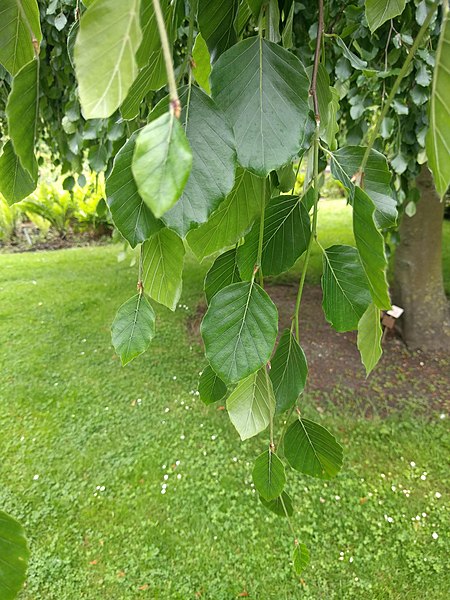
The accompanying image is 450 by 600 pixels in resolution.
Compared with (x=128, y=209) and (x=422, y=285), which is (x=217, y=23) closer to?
(x=128, y=209)

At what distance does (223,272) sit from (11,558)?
27 centimetres

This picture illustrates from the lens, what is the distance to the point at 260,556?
1373 millimetres

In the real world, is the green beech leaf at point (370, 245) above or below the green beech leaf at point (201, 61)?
below

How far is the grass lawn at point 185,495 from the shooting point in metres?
1.32

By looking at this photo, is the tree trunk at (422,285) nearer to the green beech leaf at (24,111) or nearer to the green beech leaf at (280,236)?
the green beech leaf at (280,236)

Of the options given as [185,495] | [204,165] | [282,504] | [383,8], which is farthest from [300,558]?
[185,495]

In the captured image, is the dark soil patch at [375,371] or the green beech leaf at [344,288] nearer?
the green beech leaf at [344,288]

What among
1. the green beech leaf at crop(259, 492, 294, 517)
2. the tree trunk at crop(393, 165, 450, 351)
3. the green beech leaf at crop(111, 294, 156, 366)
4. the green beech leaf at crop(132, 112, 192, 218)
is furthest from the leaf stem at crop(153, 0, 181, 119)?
the tree trunk at crop(393, 165, 450, 351)

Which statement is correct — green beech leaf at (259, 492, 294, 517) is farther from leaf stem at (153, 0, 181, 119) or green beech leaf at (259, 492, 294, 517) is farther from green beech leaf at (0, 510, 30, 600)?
leaf stem at (153, 0, 181, 119)

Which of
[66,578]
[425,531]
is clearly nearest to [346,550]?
[425,531]

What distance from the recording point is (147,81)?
0.93ft

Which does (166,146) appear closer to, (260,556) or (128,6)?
(128,6)

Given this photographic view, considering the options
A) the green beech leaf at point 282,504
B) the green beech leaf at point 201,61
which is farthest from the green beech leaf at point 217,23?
the green beech leaf at point 282,504

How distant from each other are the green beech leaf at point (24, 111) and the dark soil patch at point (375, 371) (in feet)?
6.28
